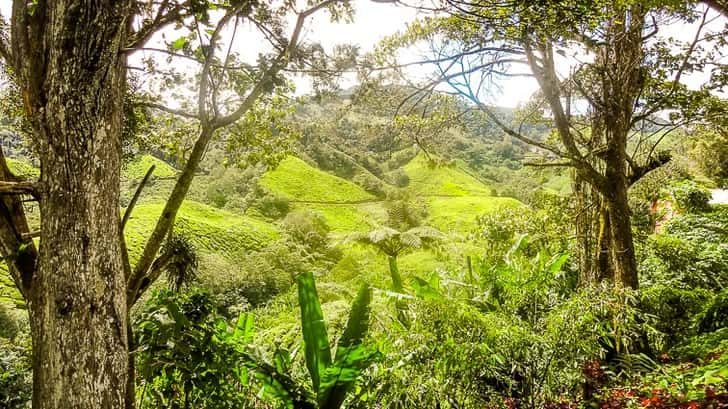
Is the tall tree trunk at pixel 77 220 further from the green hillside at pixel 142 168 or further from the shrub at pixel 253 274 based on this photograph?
the shrub at pixel 253 274

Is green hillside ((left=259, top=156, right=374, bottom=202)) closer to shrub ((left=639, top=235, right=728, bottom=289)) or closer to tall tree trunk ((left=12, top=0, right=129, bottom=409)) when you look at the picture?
shrub ((left=639, top=235, right=728, bottom=289))

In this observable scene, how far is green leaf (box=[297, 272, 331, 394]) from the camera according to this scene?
90.5 inches

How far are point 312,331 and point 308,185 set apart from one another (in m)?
33.4

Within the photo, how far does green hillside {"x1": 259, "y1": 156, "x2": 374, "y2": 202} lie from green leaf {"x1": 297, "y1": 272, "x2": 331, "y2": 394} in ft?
102

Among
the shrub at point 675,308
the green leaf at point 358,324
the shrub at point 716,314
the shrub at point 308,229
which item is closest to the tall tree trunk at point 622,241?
the shrub at point 675,308

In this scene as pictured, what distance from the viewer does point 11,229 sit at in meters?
1.93

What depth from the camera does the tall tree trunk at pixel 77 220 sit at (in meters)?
1.55

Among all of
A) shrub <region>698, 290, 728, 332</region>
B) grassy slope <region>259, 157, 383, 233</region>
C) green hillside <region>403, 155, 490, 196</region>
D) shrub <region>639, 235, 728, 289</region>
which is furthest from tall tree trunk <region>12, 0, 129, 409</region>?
green hillside <region>403, 155, 490, 196</region>

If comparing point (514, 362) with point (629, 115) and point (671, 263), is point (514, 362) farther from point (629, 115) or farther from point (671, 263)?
point (671, 263)

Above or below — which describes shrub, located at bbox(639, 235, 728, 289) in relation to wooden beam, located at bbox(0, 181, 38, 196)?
below

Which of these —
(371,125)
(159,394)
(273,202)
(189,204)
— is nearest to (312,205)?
(273,202)

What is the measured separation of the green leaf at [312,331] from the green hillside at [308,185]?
102ft

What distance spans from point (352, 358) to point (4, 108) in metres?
3.89

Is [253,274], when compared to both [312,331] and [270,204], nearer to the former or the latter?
[270,204]
